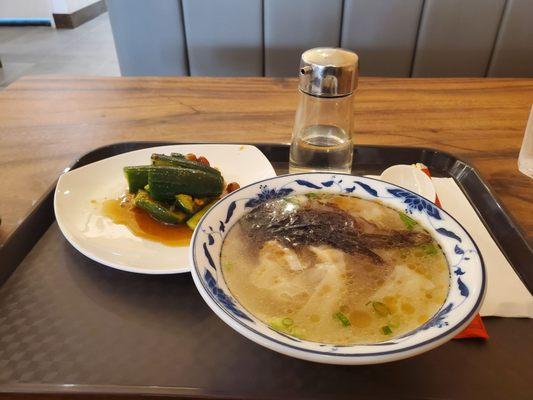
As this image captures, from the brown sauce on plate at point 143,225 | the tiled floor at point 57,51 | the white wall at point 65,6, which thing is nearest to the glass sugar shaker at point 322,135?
the brown sauce on plate at point 143,225

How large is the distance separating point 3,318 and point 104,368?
6.8 inches

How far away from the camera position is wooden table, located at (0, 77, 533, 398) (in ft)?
2.95

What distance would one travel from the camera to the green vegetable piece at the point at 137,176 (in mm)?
801

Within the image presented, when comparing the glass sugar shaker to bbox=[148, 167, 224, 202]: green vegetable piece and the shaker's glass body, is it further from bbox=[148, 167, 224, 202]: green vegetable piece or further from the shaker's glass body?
bbox=[148, 167, 224, 202]: green vegetable piece

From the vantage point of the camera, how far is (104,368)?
50 cm

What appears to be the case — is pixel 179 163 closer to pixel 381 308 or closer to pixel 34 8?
pixel 381 308

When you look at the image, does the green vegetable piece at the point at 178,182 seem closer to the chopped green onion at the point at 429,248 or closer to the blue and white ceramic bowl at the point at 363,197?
the blue and white ceramic bowl at the point at 363,197

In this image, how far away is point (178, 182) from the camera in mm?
779

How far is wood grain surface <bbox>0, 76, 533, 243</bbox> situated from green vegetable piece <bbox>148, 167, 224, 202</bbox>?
22cm

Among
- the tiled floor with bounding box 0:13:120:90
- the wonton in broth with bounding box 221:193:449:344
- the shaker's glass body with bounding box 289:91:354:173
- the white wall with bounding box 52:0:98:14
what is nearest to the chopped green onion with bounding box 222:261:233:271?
the wonton in broth with bounding box 221:193:449:344

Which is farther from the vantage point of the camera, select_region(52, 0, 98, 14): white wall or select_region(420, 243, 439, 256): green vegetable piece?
select_region(52, 0, 98, 14): white wall

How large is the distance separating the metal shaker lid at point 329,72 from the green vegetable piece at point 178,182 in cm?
24

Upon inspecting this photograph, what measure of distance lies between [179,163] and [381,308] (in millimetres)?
470

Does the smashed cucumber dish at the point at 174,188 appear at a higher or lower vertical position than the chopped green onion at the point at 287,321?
lower
